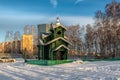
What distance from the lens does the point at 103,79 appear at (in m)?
14.9

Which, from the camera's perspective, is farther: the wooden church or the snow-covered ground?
the wooden church

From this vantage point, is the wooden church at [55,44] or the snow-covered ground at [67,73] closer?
the snow-covered ground at [67,73]

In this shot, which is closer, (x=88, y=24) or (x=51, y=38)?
(x=51, y=38)

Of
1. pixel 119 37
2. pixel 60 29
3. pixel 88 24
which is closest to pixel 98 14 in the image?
pixel 119 37

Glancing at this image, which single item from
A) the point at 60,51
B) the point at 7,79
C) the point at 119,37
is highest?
the point at 119,37

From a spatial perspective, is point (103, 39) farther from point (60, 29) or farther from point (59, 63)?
point (59, 63)

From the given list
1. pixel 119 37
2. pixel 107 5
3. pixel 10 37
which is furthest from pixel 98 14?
pixel 10 37

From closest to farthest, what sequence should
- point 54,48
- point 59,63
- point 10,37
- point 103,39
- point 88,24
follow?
point 59,63
point 54,48
point 103,39
point 88,24
point 10,37

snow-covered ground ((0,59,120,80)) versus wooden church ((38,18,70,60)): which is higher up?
wooden church ((38,18,70,60))

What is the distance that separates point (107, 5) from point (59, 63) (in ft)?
84.3

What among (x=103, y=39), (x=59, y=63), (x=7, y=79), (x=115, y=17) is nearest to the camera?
(x=7, y=79)

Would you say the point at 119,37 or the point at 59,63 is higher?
the point at 119,37

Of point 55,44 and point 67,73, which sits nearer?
point 67,73

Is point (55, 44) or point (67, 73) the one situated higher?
point (55, 44)
